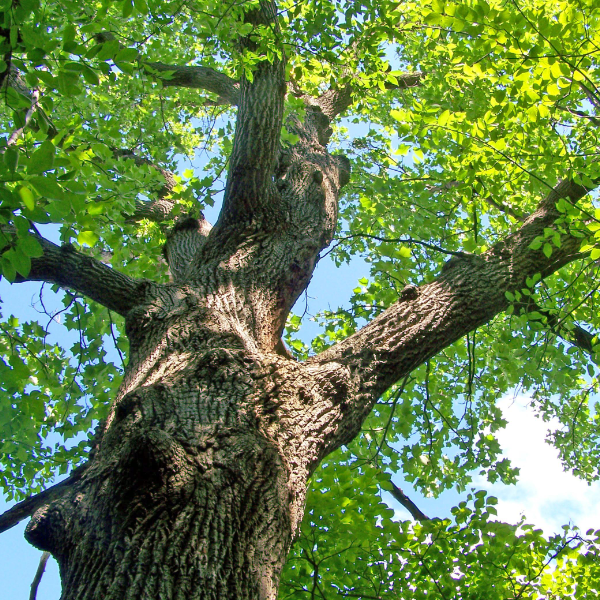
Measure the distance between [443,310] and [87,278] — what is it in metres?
2.15

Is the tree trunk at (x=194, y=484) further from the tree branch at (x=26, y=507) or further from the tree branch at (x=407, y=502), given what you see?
the tree branch at (x=407, y=502)

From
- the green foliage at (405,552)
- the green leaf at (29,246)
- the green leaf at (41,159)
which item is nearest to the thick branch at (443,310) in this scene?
the green foliage at (405,552)

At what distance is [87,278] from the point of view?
2771mm

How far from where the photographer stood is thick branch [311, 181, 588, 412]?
2.53 m

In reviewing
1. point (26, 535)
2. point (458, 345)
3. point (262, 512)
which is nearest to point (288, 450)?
point (262, 512)

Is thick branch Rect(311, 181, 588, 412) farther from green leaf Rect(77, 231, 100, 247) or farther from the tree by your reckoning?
green leaf Rect(77, 231, 100, 247)

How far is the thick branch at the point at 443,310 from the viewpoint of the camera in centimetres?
253

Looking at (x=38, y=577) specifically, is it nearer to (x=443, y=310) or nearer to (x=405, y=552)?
(x=405, y=552)

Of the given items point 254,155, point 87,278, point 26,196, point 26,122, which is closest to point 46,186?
point 26,196

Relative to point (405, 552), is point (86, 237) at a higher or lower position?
higher

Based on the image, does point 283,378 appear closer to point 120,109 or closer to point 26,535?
point 26,535

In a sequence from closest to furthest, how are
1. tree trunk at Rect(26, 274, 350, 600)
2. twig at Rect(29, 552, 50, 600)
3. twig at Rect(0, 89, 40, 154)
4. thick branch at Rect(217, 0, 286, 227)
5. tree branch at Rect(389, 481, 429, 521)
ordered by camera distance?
tree trunk at Rect(26, 274, 350, 600)
twig at Rect(0, 89, 40, 154)
twig at Rect(29, 552, 50, 600)
thick branch at Rect(217, 0, 286, 227)
tree branch at Rect(389, 481, 429, 521)

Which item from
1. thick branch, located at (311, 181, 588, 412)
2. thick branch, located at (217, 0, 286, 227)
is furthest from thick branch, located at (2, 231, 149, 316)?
thick branch, located at (311, 181, 588, 412)

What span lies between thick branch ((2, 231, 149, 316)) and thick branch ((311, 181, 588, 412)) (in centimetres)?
124
